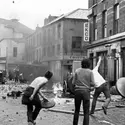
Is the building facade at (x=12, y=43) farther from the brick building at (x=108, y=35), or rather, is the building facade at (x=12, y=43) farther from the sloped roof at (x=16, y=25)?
the brick building at (x=108, y=35)

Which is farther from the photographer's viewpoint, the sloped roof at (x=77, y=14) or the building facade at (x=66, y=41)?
the sloped roof at (x=77, y=14)

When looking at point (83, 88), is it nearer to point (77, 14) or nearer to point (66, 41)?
point (66, 41)

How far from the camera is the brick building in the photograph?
67.2 feet

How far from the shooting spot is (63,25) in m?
41.7

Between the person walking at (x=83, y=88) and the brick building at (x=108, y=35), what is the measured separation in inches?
528

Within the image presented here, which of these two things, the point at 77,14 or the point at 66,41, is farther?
the point at 77,14

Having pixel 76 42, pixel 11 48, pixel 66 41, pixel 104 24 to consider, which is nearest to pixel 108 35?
pixel 104 24

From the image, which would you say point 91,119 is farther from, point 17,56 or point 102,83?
point 17,56

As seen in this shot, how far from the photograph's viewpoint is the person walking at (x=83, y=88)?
679 cm

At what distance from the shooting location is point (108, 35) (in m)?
23.1

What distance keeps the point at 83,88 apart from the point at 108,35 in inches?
665

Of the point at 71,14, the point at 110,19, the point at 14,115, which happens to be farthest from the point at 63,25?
the point at 14,115

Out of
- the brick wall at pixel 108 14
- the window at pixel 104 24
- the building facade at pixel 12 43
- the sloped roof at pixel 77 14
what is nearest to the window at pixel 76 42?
the sloped roof at pixel 77 14

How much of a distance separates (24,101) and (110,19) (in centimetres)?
1702
